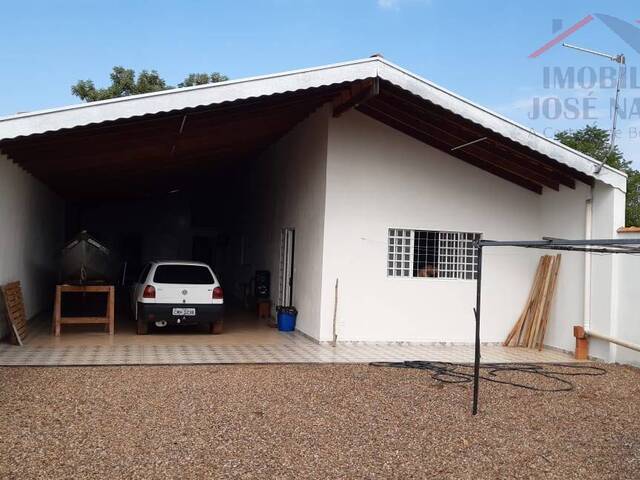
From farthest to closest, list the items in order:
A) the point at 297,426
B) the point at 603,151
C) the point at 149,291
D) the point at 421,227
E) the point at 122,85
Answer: the point at 122,85 < the point at 603,151 < the point at 421,227 < the point at 149,291 < the point at 297,426

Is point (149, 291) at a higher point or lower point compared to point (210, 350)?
higher

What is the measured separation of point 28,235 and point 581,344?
11.0 metres

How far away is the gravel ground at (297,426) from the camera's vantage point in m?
5.06

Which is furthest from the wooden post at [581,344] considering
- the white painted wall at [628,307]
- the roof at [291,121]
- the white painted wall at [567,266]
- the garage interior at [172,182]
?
the garage interior at [172,182]

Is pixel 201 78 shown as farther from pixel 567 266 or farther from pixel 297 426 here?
pixel 297 426

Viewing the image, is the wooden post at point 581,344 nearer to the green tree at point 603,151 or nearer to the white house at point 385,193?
the white house at point 385,193

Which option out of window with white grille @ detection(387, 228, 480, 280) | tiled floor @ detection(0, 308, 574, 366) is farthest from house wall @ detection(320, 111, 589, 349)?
tiled floor @ detection(0, 308, 574, 366)

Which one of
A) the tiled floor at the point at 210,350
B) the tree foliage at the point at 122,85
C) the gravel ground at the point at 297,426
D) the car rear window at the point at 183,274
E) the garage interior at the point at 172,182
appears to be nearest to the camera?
the gravel ground at the point at 297,426

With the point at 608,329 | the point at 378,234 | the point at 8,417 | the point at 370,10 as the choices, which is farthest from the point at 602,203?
the point at 8,417

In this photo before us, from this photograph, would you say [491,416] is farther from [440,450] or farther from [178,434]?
[178,434]

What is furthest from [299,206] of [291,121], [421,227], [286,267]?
[421,227]

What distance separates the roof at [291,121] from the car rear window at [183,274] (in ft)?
7.50

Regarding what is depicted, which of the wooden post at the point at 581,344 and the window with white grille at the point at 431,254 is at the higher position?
the window with white grille at the point at 431,254

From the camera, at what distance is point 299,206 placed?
13.7 metres
